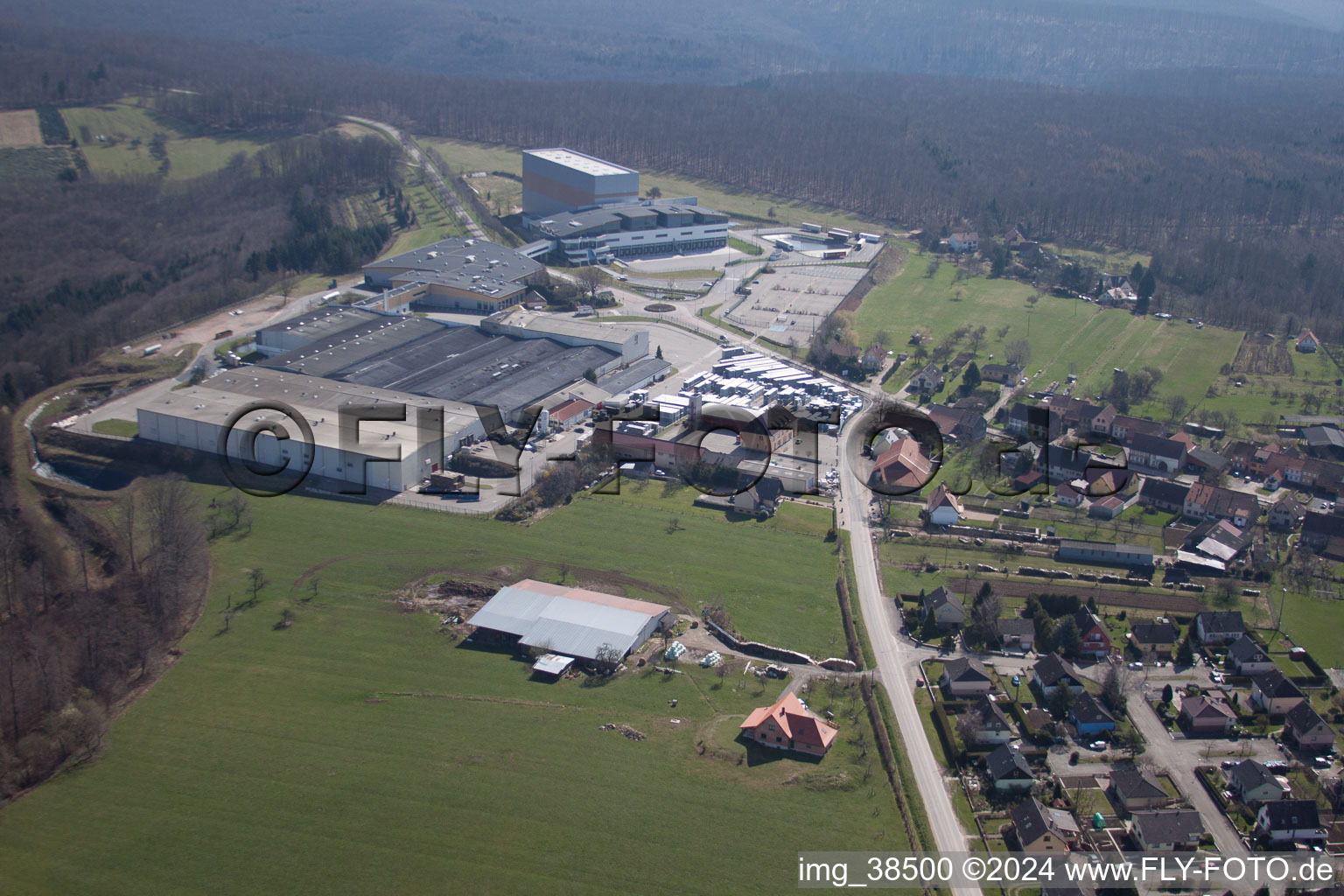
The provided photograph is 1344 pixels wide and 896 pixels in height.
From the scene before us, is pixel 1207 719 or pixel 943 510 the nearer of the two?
pixel 1207 719

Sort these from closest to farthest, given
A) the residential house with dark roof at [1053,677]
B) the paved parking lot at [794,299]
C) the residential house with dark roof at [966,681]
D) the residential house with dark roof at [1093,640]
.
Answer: the residential house with dark roof at [966,681] < the residential house with dark roof at [1053,677] < the residential house with dark roof at [1093,640] < the paved parking lot at [794,299]

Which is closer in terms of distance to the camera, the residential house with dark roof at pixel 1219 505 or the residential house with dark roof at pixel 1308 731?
the residential house with dark roof at pixel 1308 731

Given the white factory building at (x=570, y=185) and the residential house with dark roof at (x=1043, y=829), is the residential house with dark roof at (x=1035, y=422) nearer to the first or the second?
the residential house with dark roof at (x=1043, y=829)

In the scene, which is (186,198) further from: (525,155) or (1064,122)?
(1064,122)

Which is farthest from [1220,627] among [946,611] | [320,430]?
[320,430]

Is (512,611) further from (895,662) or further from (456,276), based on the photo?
(456,276)

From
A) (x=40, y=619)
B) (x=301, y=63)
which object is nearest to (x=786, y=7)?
(x=301, y=63)

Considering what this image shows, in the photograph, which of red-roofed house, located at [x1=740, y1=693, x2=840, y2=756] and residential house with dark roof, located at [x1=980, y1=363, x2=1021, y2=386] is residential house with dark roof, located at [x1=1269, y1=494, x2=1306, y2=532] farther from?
red-roofed house, located at [x1=740, y1=693, x2=840, y2=756]

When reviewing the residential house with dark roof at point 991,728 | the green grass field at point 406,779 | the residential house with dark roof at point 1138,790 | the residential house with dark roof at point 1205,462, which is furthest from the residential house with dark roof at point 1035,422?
the residential house with dark roof at point 1138,790
